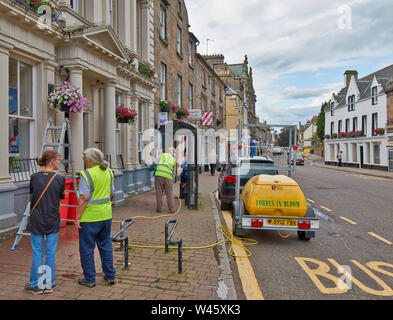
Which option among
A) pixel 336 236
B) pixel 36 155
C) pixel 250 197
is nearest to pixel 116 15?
pixel 36 155

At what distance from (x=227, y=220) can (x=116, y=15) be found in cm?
914

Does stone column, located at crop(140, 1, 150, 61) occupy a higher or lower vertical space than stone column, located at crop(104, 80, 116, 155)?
higher

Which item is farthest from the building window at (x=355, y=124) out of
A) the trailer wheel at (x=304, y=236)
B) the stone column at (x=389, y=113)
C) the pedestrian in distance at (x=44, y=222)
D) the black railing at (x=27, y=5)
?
the pedestrian in distance at (x=44, y=222)

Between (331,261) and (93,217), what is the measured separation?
395cm

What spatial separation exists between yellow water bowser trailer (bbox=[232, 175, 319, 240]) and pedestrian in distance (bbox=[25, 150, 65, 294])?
11.1 feet

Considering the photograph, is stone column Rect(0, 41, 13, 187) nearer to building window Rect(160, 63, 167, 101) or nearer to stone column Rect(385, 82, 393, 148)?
building window Rect(160, 63, 167, 101)

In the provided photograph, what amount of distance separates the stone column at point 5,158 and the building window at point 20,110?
614 millimetres

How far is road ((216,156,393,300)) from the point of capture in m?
4.04

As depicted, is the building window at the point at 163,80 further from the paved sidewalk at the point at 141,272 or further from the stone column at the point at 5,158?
the paved sidewalk at the point at 141,272

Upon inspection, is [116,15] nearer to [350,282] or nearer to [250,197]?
[250,197]

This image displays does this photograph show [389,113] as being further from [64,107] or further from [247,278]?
[247,278]

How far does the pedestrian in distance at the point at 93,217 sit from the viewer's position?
3828mm

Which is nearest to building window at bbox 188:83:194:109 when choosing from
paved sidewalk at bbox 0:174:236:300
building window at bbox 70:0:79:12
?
building window at bbox 70:0:79:12

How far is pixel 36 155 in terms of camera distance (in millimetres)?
7328
